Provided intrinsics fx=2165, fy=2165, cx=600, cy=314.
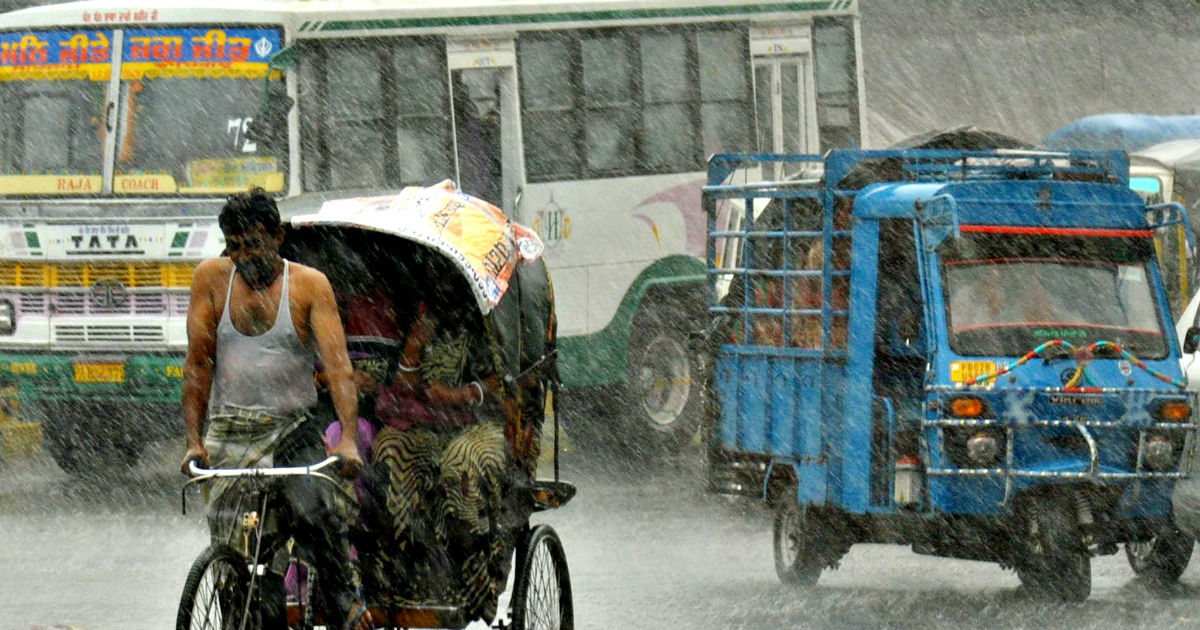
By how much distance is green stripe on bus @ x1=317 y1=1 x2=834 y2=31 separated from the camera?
15.8 m

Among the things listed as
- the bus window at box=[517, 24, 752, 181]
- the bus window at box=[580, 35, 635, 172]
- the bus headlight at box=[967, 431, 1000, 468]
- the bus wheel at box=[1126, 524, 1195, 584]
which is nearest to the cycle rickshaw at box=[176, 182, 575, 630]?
the bus headlight at box=[967, 431, 1000, 468]

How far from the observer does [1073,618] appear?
9.67 metres

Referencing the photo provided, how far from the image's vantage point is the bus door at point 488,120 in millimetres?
16297

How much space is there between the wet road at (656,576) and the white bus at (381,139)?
4.46ft

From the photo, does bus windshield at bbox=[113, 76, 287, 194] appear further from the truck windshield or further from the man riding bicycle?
the man riding bicycle

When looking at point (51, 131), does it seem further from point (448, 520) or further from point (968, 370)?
point (448, 520)

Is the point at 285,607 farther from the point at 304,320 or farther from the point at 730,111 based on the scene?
the point at 730,111

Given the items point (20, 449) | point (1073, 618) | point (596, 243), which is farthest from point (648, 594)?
point (20, 449)

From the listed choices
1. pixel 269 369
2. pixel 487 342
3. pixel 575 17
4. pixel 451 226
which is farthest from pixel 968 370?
pixel 575 17

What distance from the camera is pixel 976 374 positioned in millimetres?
9961

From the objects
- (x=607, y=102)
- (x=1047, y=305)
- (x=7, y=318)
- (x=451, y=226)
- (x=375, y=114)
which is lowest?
(x=1047, y=305)

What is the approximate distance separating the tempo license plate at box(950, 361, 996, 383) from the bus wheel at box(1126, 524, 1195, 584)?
1.23 m

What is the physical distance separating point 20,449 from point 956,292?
1009 centimetres

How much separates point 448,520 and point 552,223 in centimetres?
946
